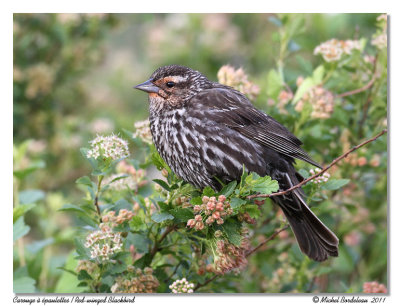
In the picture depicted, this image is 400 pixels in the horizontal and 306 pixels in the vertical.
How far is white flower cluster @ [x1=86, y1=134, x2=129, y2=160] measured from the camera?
2689 millimetres

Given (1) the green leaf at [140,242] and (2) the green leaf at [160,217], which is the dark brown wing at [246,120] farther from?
(1) the green leaf at [140,242]

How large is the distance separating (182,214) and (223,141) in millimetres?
470

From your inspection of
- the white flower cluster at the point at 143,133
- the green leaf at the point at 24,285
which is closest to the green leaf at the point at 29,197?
the green leaf at the point at 24,285

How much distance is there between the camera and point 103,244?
269 cm

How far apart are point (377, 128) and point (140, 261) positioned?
167 centimetres

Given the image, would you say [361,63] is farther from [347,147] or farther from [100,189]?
[100,189]

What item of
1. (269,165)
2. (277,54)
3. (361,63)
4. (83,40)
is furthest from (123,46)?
(269,165)

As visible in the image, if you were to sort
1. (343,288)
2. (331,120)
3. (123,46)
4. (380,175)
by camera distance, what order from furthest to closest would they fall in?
(123,46)
(380,175)
(331,120)
(343,288)

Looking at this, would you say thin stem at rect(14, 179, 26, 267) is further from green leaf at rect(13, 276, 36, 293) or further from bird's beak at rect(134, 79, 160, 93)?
bird's beak at rect(134, 79, 160, 93)

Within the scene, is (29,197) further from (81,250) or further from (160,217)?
(160,217)

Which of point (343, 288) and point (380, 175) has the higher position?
point (380, 175)

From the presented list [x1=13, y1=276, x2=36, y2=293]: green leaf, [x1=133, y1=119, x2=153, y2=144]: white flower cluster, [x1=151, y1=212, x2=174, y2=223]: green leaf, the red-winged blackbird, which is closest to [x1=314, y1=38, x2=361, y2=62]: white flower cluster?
the red-winged blackbird

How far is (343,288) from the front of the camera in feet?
10.7
